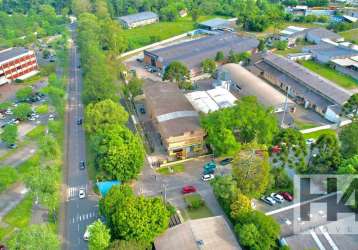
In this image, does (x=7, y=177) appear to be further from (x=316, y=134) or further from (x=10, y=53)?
(x=316, y=134)

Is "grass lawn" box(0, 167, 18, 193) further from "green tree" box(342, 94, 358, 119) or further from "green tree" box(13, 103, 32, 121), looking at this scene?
"green tree" box(342, 94, 358, 119)

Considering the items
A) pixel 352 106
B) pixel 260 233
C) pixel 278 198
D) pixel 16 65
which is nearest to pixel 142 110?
pixel 278 198

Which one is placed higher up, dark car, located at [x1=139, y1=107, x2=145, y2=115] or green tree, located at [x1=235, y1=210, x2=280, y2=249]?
dark car, located at [x1=139, y1=107, x2=145, y2=115]

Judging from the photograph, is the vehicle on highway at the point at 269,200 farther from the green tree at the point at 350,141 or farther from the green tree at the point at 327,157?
the green tree at the point at 350,141

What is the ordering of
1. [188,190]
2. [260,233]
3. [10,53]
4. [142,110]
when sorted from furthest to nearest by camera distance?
[10,53]
[142,110]
[188,190]
[260,233]

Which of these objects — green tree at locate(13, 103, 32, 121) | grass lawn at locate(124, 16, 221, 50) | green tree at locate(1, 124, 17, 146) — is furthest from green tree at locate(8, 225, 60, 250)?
grass lawn at locate(124, 16, 221, 50)

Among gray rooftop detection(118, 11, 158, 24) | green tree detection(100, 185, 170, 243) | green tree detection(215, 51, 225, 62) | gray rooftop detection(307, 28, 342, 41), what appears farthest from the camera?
gray rooftop detection(118, 11, 158, 24)
